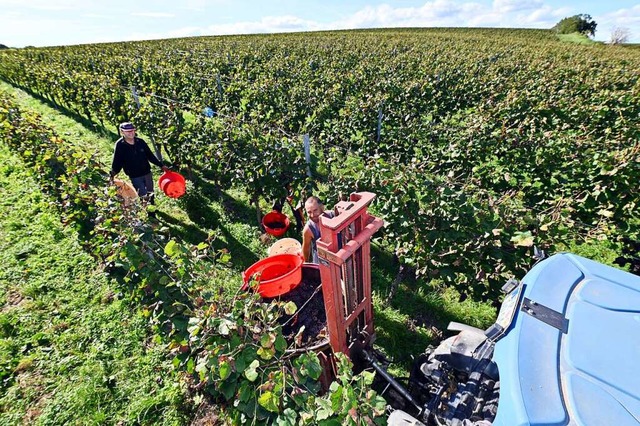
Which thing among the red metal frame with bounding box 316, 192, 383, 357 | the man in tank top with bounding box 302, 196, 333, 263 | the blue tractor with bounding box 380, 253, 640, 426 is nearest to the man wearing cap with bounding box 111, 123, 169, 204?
the man in tank top with bounding box 302, 196, 333, 263

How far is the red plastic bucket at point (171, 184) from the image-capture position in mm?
5789

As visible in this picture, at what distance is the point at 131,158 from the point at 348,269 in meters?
4.51

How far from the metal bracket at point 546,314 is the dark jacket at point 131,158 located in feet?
18.5

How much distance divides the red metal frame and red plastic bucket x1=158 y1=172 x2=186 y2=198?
14.4 ft

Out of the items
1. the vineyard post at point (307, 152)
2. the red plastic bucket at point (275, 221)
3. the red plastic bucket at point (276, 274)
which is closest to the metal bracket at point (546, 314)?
the red plastic bucket at point (276, 274)

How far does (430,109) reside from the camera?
30.5 feet

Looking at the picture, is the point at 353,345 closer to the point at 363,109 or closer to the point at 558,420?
the point at 558,420

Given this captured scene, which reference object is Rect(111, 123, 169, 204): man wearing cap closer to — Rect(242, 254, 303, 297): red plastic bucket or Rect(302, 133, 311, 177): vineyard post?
Rect(302, 133, 311, 177): vineyard post

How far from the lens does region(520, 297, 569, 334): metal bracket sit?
1577 mm

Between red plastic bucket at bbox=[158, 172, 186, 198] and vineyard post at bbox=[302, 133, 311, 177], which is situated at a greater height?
vineyard post at bbox=[302, 133, 311, 177]

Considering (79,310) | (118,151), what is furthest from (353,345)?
(118,151)

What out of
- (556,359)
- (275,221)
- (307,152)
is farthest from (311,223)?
(556,359)

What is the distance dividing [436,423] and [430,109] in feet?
28.7

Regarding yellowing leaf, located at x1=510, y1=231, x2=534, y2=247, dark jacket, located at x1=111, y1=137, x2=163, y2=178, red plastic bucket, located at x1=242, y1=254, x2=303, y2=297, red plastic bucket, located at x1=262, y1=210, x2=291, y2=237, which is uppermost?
dark jacket, located at x1=111, y1=137, x2=163, y2=178
